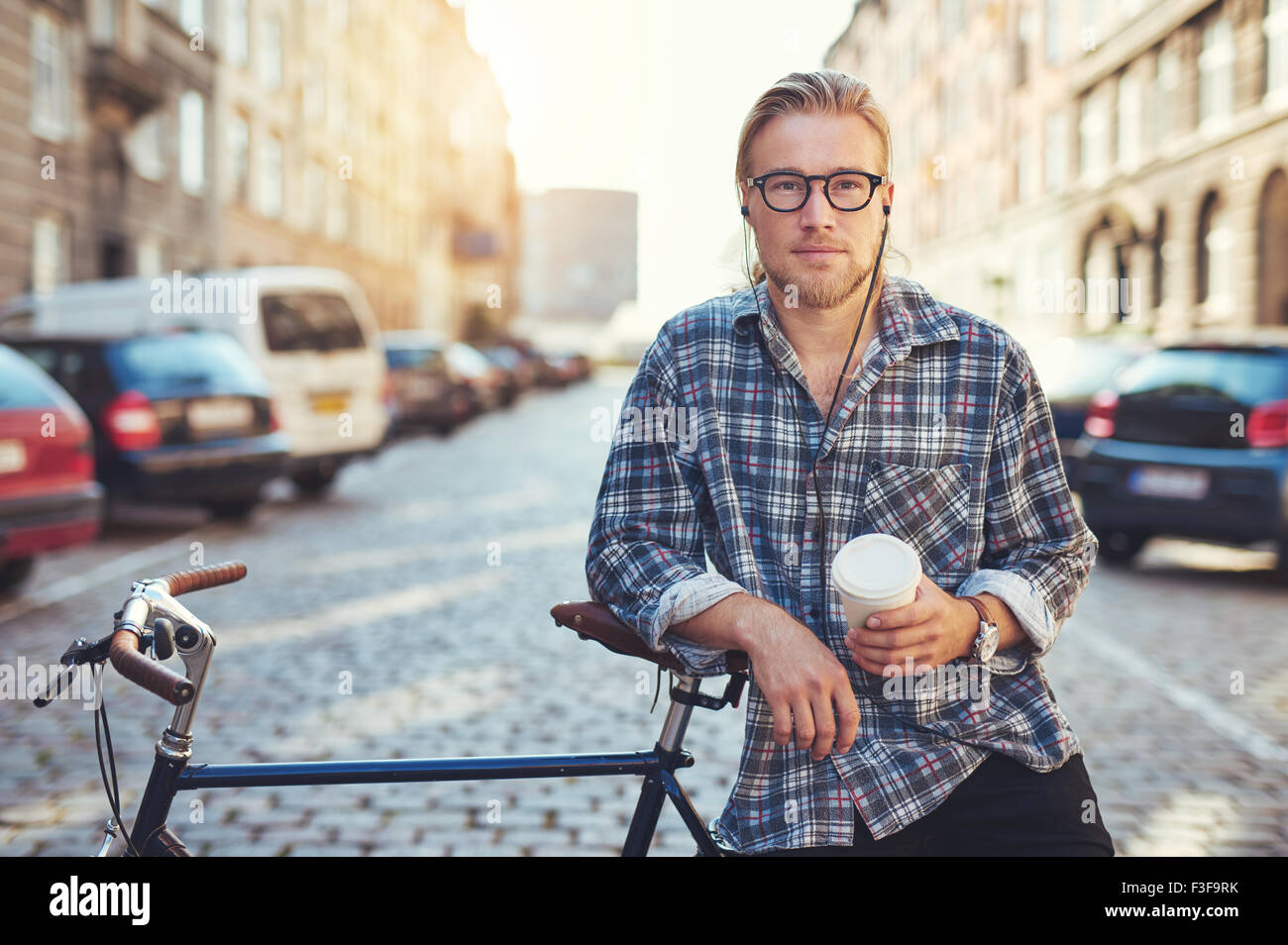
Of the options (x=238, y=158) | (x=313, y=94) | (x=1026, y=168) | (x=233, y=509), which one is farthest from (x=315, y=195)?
(x=233, y=509)

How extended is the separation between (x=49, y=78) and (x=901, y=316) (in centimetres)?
2159

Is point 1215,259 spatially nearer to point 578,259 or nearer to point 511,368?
point 511,368

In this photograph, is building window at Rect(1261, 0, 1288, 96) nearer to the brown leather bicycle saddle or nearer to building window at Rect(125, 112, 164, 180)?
building window at Rect(125, 112, 164, 180)

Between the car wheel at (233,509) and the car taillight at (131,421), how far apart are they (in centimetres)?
153

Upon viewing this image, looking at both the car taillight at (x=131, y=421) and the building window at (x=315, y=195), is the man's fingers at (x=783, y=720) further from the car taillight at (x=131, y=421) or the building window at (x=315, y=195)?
the building window at (x=315, y=195)

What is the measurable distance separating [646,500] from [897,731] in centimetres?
51

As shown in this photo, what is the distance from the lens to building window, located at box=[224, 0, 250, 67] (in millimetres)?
28797

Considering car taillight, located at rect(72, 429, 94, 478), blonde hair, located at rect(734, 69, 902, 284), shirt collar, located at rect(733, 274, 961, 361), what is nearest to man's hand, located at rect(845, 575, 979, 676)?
shirt collar, located at rect(733, 274, 961, 361)

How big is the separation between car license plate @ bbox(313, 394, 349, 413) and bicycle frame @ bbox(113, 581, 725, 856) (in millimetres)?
11085

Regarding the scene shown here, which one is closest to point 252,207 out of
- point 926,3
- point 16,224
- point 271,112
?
point 271,112

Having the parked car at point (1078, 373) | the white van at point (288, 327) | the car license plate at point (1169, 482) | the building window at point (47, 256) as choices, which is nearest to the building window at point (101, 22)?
the building window at point (47, 256)

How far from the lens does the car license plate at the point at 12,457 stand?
6945mm

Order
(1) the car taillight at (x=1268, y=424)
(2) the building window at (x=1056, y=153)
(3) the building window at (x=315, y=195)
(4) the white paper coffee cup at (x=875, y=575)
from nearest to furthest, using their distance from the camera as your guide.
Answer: (4) the white paper coffee cup at (x=875, y=575), (1) the car taillight at (x=1268, y=424), (2) the building window at (x=1056, y=153), (3) the building window at (x=315, y=195)

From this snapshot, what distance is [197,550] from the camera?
8.95 meters
